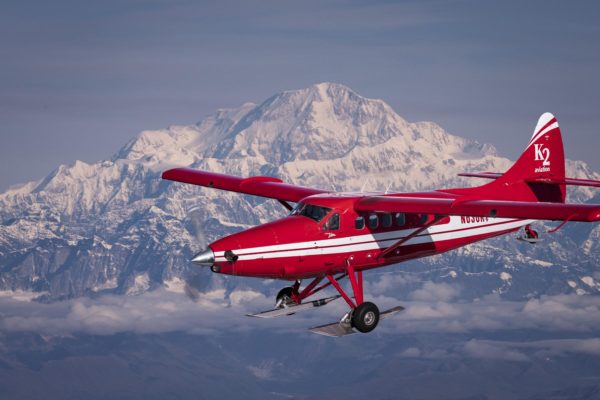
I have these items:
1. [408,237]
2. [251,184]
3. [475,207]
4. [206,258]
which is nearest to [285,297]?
[408,237]

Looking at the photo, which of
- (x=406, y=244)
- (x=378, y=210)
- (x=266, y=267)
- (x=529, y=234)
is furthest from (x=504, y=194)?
(x=266, y=267)

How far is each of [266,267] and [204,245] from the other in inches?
98.6

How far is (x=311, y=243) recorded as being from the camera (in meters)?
35.9

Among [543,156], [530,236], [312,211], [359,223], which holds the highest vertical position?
[543,156]

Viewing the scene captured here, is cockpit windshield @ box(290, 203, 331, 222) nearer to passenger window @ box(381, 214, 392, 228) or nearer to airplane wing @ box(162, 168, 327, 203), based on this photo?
passenger window @ box(381, 214, 392, 228)

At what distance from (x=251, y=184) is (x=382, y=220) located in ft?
33.9

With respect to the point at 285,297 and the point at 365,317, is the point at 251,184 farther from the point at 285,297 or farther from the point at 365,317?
the point at 365,317

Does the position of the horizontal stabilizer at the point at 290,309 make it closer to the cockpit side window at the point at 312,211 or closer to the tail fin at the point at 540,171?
the cockpit side window at the point at 312,211

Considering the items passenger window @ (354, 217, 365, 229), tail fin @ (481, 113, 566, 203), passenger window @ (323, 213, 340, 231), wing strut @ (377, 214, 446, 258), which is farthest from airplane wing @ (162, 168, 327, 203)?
tail fin @ (481, 113, 566, 203)

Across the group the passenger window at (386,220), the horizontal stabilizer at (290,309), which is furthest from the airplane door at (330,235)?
the passenger window at (386,220)

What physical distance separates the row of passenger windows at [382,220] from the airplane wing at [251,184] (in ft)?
13.5

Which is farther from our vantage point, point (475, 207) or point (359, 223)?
point (359, 223)

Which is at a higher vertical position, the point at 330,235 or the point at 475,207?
the point at 475,207

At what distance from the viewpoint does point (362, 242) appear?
3722 centimetres
